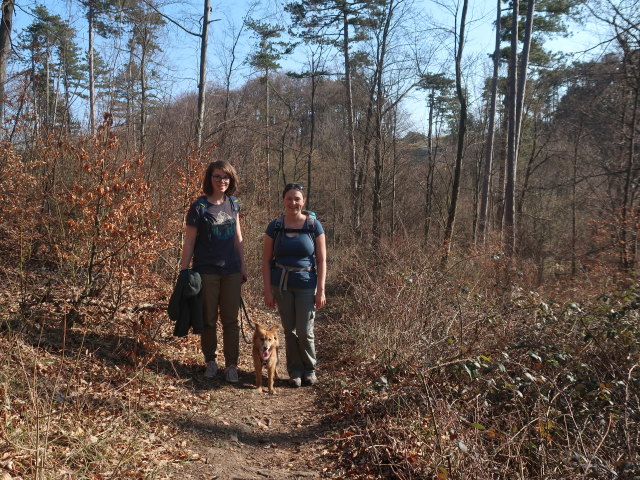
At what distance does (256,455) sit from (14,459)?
5.60 feet

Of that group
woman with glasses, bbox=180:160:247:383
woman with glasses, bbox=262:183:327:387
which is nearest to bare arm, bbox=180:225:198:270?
woman with glasses, bbox=180:160:247:383

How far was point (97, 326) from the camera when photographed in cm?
527

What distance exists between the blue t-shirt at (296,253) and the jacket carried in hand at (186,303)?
83cm

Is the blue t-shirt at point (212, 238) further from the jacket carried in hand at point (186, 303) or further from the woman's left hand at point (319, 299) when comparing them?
the woman's left hand at point (319, 299)

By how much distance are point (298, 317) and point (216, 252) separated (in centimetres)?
111

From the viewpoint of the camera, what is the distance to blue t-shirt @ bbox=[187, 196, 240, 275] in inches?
180

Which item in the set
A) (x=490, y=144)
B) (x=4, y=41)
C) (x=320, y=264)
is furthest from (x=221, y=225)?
(x=490, y=144)

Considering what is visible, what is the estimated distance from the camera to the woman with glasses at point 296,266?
15.6ft

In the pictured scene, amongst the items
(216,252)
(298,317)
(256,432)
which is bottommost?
(256,432)

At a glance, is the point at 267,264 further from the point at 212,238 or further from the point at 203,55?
the point at 203,55

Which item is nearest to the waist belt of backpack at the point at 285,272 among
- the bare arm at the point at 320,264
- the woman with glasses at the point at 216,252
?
the bare arm at the point at 320,264

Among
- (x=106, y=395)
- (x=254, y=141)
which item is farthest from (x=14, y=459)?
(x=254, y=141)

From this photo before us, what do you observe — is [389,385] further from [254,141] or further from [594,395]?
[254,141]

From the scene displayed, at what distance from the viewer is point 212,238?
462cm
